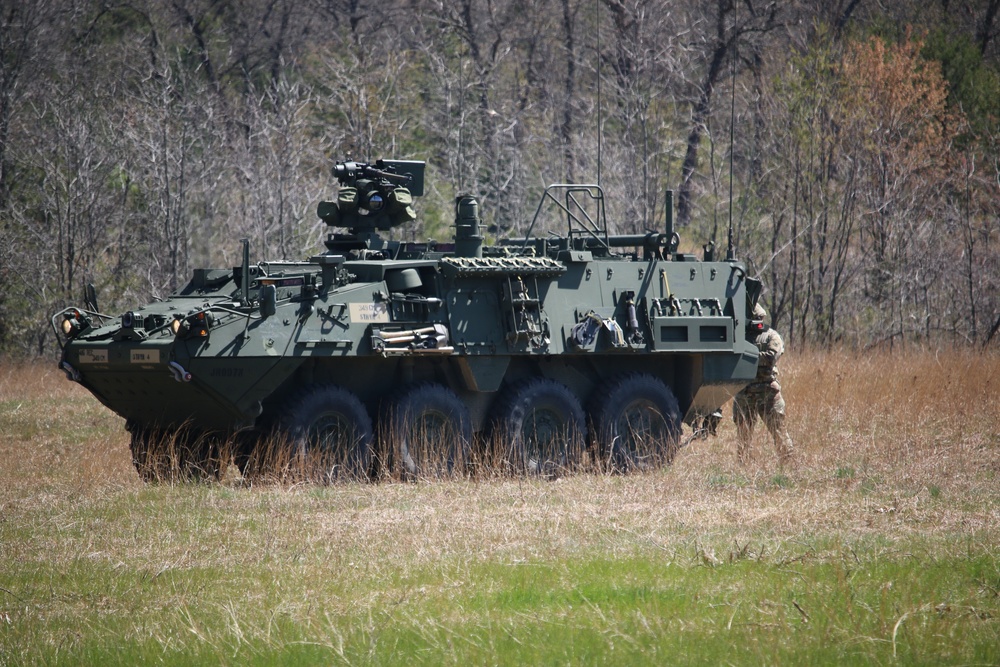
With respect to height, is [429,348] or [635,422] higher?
[429,348]

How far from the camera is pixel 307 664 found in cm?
581

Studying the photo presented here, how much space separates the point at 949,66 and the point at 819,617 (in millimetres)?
21109

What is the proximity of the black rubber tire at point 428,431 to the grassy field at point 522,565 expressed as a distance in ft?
1.55

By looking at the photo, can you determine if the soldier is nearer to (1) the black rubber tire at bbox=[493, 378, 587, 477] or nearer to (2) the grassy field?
(2) the grassy field

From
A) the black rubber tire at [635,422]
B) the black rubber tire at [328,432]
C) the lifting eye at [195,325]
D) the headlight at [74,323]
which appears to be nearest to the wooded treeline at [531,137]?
the black rubber tire at [635,422]

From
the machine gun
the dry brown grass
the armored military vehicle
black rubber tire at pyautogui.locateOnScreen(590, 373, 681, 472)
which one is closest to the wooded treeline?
the dry brown grass

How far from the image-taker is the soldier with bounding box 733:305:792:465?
12.9 metres

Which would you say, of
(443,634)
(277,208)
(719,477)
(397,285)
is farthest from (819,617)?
(277,208)

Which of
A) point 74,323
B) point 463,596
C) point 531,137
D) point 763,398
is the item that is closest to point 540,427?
point 763,398

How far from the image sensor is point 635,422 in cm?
1273

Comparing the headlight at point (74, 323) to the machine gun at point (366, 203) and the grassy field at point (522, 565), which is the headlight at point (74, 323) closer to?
the grassy field at point (522, 565)

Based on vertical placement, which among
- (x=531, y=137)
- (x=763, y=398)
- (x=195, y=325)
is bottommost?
(x=763, y=398)

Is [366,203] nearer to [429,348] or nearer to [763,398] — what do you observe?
[429,348]

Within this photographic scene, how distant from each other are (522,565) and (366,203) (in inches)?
234
